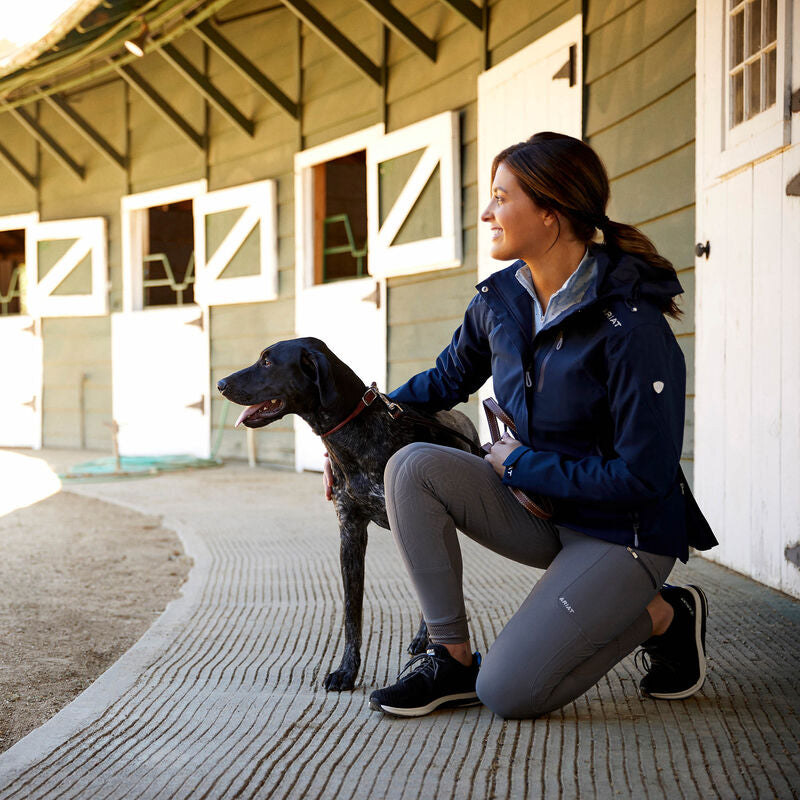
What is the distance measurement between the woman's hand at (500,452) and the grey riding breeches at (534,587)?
0.08 ft

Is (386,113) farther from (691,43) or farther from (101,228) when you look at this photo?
(101,228)

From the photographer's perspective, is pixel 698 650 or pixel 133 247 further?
pixel 133 247

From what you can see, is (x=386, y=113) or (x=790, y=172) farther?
(x=386, y=113)

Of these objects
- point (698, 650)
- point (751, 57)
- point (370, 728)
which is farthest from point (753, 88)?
point (370, 728)

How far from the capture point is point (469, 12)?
→ 534cm

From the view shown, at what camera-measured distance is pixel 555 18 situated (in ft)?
15.2

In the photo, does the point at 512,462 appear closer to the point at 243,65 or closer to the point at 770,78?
the point at 770,78

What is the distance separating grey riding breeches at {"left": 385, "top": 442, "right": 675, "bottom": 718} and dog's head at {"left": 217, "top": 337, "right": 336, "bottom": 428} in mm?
412

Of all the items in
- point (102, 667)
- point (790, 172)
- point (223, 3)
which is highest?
point (223, 3)

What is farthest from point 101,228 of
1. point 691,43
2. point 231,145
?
point 691,43

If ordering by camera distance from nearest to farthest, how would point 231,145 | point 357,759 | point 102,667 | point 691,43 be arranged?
point 357,759
point 102,667
point 691,43
point 231,145

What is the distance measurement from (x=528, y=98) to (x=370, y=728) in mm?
3843

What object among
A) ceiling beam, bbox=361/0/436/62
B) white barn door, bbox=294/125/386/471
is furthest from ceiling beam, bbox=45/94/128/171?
ceiling beam, bbox=361/0/436/62

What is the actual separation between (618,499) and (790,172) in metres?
1.61
